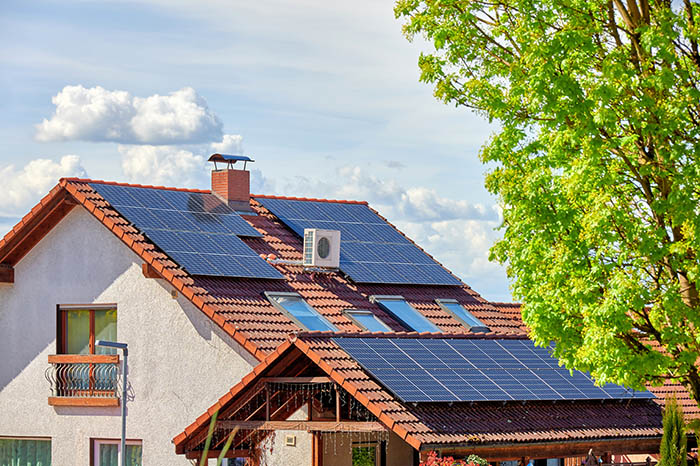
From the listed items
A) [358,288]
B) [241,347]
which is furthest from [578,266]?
[358,288]

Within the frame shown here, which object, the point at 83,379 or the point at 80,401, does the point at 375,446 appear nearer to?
the point at 80,401

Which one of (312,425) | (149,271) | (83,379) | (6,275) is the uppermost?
(6,275)

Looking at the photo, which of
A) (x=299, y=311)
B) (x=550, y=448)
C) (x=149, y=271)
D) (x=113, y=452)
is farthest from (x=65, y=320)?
(x=550, y=448)

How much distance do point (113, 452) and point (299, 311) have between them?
5202mm

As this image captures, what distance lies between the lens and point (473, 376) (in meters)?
23.5

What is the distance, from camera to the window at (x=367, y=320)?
90.0 ft

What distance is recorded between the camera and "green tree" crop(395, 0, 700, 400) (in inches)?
792

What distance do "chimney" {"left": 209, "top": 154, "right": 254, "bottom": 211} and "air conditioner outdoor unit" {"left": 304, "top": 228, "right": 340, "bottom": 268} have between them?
2794mm

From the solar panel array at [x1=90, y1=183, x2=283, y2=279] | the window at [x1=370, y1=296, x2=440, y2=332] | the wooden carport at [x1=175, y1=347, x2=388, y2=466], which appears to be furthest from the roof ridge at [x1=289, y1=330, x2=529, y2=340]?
the solar panel array at [x1=90, y1=183, x2=283, y2=279]

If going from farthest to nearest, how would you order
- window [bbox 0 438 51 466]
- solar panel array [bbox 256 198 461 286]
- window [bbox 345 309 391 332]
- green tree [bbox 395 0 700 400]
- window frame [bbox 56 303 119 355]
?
solar panel array [bbox 256 198 461 286] → window [bbox 0 438 51 466] → window frame [bbox 56 303 119 355] → window [bbox 345 309 391 332] → green tree [bbox 395 0 700 400]

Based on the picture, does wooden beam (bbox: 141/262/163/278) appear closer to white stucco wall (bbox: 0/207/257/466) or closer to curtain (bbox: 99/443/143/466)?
white stucco wall (bbox: 0/207/257/466)

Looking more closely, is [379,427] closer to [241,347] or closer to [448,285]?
[241,347]

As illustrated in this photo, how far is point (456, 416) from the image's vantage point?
867 inches

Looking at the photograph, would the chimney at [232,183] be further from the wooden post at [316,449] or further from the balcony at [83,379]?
the wooden post at [316,449]
